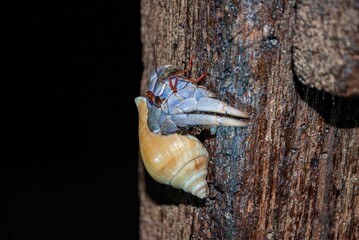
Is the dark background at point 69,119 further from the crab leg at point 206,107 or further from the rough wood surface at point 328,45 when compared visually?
the rough wood surface at point 328,45

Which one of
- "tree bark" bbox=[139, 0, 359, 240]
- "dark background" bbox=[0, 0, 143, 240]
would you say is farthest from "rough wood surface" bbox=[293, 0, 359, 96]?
"dark background" bbox=[0, 0, 143, 240]

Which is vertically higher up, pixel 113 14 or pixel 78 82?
pixel 113 14

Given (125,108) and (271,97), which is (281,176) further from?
(125,108)

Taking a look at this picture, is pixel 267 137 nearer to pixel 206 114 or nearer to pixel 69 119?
pixel 206 114

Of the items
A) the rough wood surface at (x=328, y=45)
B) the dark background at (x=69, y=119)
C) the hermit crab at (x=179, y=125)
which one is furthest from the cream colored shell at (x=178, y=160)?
the dark background at (x=69, y=119)

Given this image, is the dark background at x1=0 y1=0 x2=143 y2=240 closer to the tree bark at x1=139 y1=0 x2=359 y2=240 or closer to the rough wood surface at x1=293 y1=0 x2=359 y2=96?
the tree bark at x1=139 y1=0 x2=359 y2=240

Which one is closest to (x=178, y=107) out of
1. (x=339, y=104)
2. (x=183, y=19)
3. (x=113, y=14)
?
(x=183, y=19)
